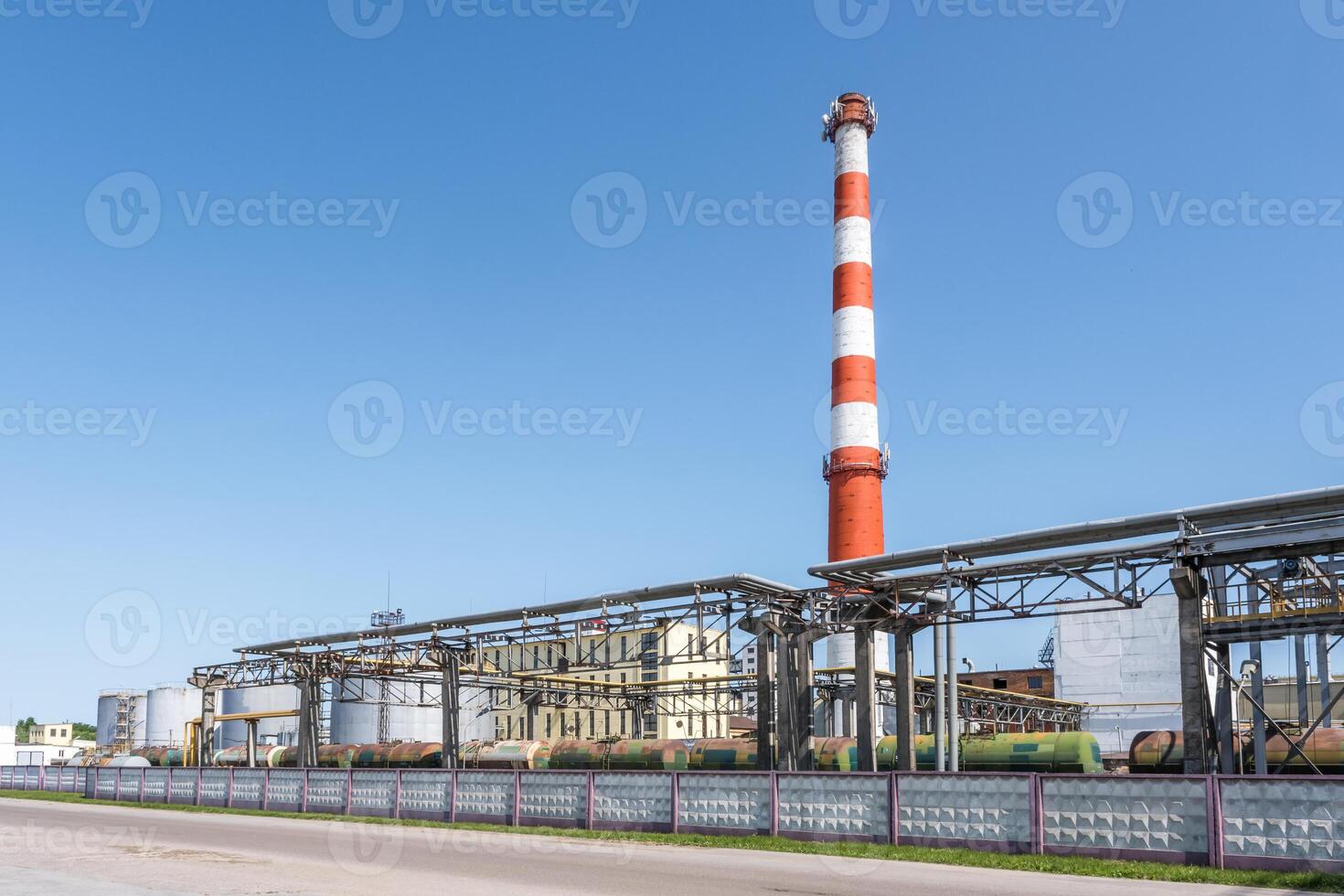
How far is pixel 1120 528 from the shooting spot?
84.0ft

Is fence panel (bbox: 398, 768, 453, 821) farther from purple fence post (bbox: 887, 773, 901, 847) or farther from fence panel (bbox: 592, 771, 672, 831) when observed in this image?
purple fence post (bbox: 887, 773, 901, 847)

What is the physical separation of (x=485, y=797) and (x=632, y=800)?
182 inches

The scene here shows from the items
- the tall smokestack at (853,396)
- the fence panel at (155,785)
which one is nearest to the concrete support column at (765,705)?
the tall smokestack at (853,396)

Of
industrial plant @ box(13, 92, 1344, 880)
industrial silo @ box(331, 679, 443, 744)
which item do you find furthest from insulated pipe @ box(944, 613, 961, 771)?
industrial silo @ box(331, 679, 443, 744)

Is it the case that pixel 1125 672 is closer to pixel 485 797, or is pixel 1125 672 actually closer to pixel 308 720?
pixel 308 720

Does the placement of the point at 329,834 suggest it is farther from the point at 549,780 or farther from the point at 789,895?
the point at 789,895

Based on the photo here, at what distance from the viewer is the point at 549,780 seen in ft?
79.7

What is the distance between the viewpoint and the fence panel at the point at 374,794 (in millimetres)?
27641

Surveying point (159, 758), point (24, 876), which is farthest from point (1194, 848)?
point (159, 758)

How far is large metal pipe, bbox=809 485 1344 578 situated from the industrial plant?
6 cm

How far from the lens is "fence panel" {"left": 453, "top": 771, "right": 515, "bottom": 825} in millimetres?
25016

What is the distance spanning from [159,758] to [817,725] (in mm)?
41700

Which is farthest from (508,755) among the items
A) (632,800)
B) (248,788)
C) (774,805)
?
(774,805)

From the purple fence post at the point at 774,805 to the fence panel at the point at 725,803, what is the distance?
0.06 metres
